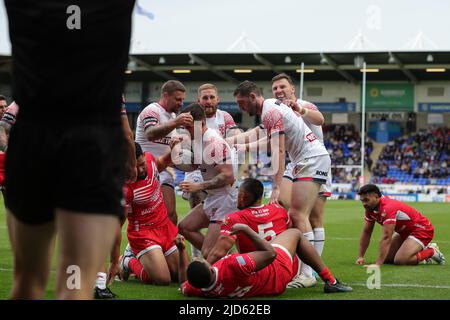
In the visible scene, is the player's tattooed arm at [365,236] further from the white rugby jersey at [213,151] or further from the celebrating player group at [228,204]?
the white rugby jersey at [213,151]

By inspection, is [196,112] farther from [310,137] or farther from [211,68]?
[211,68]

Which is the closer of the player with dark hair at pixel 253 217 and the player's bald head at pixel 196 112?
the player with dark hair at pixel 253 217

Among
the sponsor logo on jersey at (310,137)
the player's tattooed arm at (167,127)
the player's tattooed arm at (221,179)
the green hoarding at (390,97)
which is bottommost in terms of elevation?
the player's tattooed arm at (221,179)

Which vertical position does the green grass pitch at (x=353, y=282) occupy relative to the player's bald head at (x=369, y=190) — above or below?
below

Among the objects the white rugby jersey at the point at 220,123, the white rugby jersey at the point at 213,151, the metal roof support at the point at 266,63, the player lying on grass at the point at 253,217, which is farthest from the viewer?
the metal roof support at the point at 266,63

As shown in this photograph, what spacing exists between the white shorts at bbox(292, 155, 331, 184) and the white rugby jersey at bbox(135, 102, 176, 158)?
6.10 feet

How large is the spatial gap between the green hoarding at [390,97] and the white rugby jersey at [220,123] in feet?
132

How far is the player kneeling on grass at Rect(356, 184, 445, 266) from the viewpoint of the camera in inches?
413

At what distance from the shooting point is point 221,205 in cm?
874

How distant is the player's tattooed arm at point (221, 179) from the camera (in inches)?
323

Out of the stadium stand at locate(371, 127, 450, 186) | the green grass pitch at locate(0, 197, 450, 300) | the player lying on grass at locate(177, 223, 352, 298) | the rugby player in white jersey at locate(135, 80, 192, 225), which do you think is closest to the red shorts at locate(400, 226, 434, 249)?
the green grass pitch at locate(0, 197, 450, 300)

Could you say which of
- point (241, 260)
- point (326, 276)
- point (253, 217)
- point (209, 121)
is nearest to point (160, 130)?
point (209, 121)

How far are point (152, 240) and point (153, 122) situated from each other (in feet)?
5.51

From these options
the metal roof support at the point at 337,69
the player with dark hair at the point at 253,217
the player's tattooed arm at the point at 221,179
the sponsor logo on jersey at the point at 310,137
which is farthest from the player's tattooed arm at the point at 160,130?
the metal roof support at the point at 337,69
